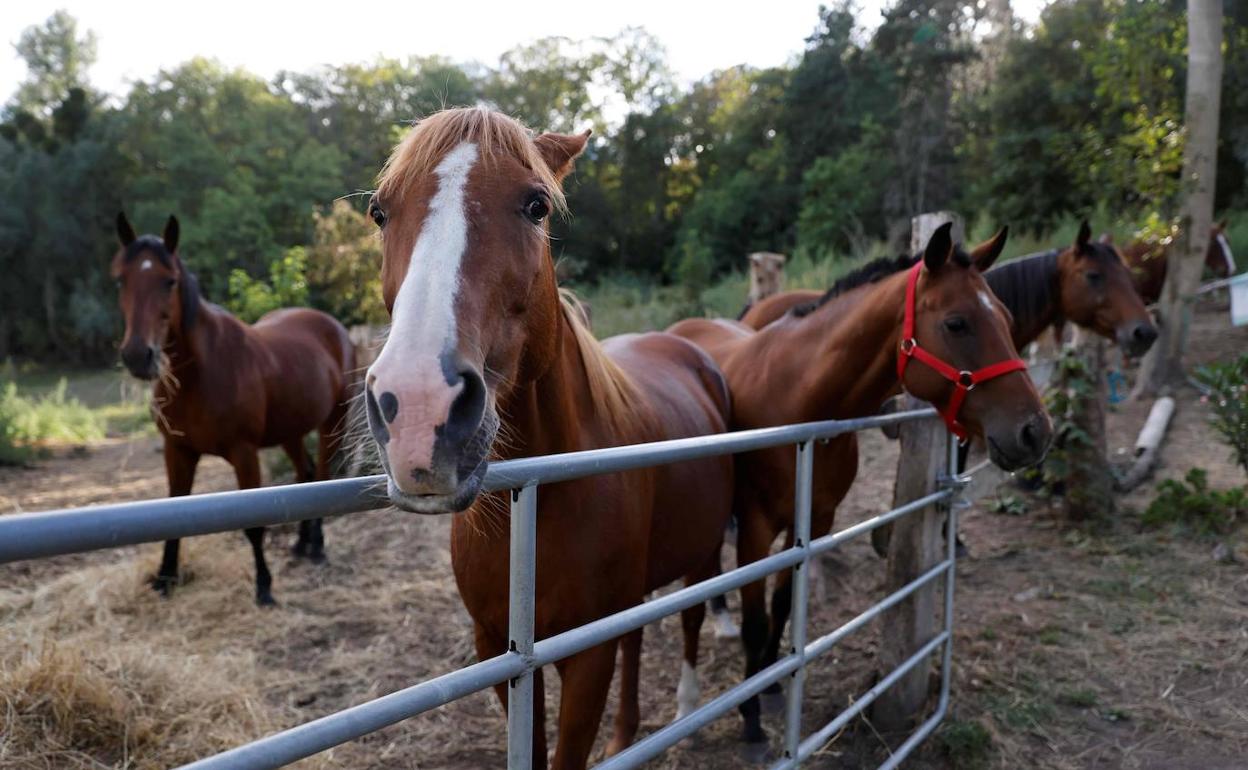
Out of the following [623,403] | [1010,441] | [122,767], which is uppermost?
[623,403]

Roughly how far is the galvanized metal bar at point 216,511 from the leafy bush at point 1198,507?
516 cm

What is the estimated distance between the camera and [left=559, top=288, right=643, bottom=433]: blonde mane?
1.98 m

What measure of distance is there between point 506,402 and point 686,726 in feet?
2.65

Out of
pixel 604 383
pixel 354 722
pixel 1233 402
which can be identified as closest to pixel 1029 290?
pixel 1233 402

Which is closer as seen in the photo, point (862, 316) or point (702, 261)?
point (862, 316)

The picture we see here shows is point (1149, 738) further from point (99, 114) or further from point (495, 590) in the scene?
point (99, 114)

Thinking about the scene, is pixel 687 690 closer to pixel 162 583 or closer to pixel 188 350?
pixel 162 583

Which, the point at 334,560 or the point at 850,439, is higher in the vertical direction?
the point at 850,439

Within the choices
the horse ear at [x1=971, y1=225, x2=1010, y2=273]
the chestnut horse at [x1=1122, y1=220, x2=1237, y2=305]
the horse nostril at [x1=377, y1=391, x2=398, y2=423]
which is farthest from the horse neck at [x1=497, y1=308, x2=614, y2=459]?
the chestnut horse at [x1=1122, y1=220, x2=1237, y2=305]

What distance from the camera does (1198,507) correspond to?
4.90 meters

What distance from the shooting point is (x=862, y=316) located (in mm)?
2857

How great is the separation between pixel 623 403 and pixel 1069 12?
670 inches

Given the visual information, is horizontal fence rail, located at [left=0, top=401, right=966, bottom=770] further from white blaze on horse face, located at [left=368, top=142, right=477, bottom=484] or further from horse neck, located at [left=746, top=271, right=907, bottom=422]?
horse neck, located at [left=746, top=271, right=907, bottom=422]

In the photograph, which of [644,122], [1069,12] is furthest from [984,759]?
[644,122]
